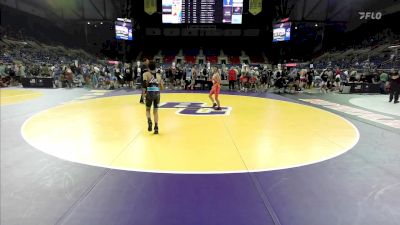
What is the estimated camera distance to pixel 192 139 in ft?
19.2

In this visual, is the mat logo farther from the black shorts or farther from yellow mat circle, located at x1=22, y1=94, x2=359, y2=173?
the black shorts

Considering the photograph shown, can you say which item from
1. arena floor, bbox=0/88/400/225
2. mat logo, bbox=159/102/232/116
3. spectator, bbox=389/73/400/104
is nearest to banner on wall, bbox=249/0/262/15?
spectator, bbox=389/73/400/104

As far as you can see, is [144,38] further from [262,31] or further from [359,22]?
[359,22]

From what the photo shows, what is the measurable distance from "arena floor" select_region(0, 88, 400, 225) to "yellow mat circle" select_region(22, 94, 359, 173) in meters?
0.02

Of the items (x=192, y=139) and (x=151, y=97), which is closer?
(x=192, y=139)

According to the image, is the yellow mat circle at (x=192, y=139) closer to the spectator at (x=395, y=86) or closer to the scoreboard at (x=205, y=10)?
the spectator at (x=395, y=86)

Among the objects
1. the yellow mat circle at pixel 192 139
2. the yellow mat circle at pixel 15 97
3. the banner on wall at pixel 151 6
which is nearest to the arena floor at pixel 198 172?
the yellow mat circle at pixel 192 139

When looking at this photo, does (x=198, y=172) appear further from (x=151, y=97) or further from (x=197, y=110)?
(x=197, y=110)

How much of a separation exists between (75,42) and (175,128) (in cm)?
3501

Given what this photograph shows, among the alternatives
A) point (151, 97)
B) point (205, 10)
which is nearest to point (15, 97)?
point (151, 97)

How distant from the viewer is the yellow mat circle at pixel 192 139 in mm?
4496

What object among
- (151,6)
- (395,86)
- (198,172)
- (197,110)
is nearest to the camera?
(198,172)

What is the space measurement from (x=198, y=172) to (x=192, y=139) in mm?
1848

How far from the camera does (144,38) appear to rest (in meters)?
41.9
